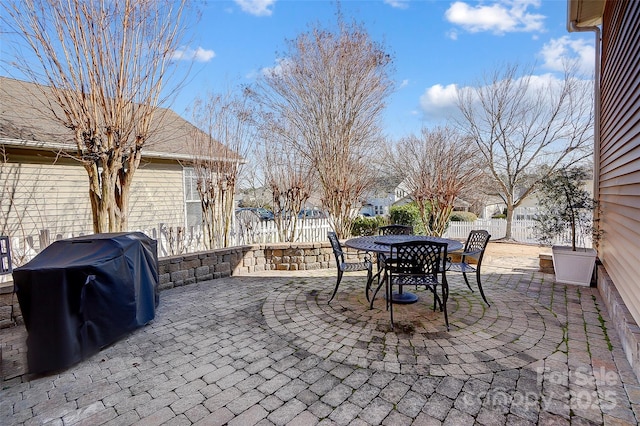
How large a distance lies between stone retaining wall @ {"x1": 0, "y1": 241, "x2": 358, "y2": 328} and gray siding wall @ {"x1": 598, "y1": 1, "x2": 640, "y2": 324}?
3.91m

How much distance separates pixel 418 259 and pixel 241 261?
3.54 m

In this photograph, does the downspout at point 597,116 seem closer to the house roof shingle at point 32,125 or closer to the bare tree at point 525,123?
the bare tree at point 525,123

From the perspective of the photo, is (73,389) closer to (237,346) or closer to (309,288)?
(237,346)

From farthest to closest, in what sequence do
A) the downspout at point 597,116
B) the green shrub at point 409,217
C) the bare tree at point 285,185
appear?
the green shrub at point 409,217 → the bare tree at point 285,185 → the downspout at point 597,116

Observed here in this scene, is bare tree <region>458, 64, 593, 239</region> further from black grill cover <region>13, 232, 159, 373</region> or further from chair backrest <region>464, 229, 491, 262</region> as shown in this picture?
black grill cover <region>13, 232, 159, 373</region>

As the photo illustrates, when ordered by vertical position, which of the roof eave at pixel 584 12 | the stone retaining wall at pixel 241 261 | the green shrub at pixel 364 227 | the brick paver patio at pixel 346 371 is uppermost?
the roof eave at pixel 584 12

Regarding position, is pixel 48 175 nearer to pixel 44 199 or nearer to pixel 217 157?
pixel 44 199

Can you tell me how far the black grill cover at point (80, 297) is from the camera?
99.7 inches

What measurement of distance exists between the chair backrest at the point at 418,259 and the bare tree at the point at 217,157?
4.00 m

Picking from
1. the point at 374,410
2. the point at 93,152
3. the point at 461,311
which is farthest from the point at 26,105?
the point at 461,311

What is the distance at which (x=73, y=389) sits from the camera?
2.29m

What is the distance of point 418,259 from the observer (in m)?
3.24

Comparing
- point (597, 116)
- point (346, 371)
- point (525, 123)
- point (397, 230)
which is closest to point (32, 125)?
point (397, 230)

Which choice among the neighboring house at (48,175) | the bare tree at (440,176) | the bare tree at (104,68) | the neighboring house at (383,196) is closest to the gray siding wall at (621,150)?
the bare tree at (440,176)
